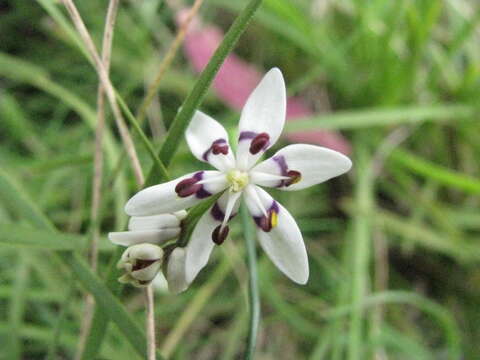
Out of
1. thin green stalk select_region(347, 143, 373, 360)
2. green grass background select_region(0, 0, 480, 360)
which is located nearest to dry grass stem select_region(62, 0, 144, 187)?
green grass background select_region(0, 0, 480, 360)

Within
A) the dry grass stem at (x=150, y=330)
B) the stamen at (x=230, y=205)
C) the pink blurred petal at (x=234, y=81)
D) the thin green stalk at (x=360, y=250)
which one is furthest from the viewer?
the pink blurred petal at (x=234, y=81)

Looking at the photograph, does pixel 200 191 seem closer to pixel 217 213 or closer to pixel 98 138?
pixel 217 213

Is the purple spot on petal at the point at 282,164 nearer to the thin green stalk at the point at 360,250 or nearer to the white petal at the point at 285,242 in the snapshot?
the white petal at the point at 285,242

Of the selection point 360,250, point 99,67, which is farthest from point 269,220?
point 360,250

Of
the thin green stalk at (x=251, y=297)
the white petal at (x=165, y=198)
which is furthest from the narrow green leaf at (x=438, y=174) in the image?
the white petal at (x=165, y=198)

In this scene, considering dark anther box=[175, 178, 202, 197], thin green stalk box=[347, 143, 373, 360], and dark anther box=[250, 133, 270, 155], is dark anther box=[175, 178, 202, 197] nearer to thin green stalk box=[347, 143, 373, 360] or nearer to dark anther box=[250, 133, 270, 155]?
dark anther box=[250, 133, 270, 155]

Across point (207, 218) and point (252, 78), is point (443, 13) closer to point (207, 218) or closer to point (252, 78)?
point (252, 78)

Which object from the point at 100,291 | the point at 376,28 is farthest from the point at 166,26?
the point at 100,291
